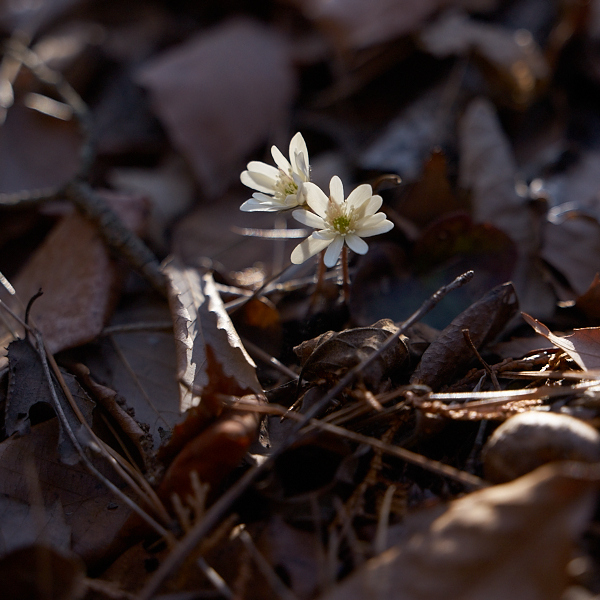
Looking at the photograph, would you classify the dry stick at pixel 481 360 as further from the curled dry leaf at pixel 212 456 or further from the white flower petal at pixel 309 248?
the curled dry leaf at pixel 212 456

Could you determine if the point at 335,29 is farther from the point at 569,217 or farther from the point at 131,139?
the point at 569,217

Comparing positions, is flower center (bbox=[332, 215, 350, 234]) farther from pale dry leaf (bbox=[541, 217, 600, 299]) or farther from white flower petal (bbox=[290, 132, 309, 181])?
pale dry leaf (bbox=[541, 217, 600, 299])

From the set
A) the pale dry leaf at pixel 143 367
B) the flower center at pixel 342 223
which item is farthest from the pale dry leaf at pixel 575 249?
the pale dry leaf at pixel 143 367

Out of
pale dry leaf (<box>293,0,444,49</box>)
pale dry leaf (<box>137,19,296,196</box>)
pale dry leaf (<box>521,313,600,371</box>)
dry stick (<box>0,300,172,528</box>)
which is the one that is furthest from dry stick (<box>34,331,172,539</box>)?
pale dry leaf (<box>293,0,444,49</box>)

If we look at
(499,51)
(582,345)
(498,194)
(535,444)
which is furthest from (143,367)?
(499,51)

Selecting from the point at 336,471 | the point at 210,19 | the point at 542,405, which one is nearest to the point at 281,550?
the point at 336,471
